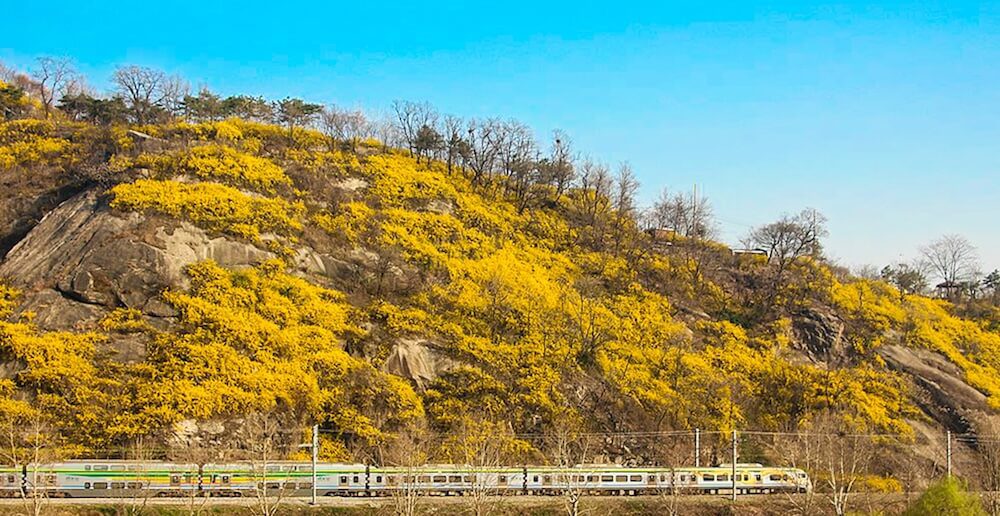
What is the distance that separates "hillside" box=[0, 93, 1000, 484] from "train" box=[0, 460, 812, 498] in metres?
2.98

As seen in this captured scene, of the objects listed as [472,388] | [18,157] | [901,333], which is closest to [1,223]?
[18,157]

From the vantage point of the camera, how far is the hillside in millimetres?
47844

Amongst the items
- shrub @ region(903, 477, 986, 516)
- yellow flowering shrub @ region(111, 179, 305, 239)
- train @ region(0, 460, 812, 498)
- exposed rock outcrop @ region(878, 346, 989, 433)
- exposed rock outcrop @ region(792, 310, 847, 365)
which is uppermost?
yellow flowering shrub @ region(111, 179, 305, 239)

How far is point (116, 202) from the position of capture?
57219 millimetres

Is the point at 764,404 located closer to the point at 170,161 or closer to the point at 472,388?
the point at 472,388

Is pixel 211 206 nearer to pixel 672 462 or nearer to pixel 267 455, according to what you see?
pixel 267 455

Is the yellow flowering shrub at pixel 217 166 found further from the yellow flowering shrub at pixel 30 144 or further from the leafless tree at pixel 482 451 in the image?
the leafless tree at pixel 482 451

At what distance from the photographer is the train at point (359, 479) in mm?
40688

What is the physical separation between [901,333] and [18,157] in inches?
3153

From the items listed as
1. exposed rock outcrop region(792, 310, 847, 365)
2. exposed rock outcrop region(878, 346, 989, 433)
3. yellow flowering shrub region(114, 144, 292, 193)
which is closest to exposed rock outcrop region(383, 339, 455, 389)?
yellow flowering shrub region(114, 144, 292, 193)

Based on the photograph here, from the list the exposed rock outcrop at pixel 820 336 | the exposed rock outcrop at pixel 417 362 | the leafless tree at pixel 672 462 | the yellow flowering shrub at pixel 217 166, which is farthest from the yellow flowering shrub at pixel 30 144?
the exposed rock outcrop at pixel 820 336

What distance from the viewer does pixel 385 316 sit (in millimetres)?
57812

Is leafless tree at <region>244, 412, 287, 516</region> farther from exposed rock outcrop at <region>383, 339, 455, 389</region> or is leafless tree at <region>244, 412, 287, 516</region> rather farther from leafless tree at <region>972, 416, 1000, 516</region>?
leafless tree at <region>972, 416, 1000, 516</region>

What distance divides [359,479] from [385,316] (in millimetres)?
15162
